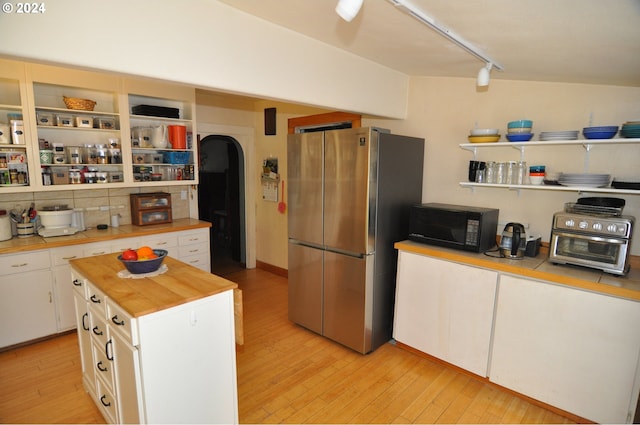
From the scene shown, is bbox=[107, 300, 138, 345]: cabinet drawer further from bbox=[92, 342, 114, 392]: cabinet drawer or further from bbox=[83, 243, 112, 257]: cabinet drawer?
bbox=[83, 243, 112, 257]: cabinet drawer

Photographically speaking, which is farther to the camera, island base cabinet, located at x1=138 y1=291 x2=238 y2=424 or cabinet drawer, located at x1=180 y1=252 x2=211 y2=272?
cabinet drawer, located at x1=180 y1=252 x2=211 y2=272

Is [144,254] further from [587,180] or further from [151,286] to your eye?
[587,180]

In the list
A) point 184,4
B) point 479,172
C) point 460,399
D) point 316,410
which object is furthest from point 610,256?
point 184,4

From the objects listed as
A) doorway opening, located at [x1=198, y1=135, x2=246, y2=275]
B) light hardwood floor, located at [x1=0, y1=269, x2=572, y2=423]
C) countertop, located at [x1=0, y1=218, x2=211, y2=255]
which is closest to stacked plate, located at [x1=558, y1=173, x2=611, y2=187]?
light hardwood floor, located at [x1=0, y1=269, x2=572, y2=423]

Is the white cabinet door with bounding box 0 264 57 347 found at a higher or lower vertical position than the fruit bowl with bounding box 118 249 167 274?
lower

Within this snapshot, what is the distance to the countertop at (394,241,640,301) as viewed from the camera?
2.03m

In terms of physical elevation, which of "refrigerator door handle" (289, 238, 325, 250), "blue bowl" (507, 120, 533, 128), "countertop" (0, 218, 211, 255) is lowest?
"refrigerator door handle" (289, 238, 325, 250)

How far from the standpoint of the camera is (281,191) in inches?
189

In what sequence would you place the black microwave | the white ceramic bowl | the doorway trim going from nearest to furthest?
the black microwave, the white ceramic bowl, the doorway trim

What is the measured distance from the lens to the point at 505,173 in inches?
110

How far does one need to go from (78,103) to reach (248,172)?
2272 millimetres

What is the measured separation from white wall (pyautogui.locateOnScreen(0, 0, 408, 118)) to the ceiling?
13 cm

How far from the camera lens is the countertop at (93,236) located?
2.89 meters

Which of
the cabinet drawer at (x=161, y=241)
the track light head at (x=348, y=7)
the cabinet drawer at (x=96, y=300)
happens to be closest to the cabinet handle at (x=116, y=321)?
the cabinet drawer at (x=96, y=300)
